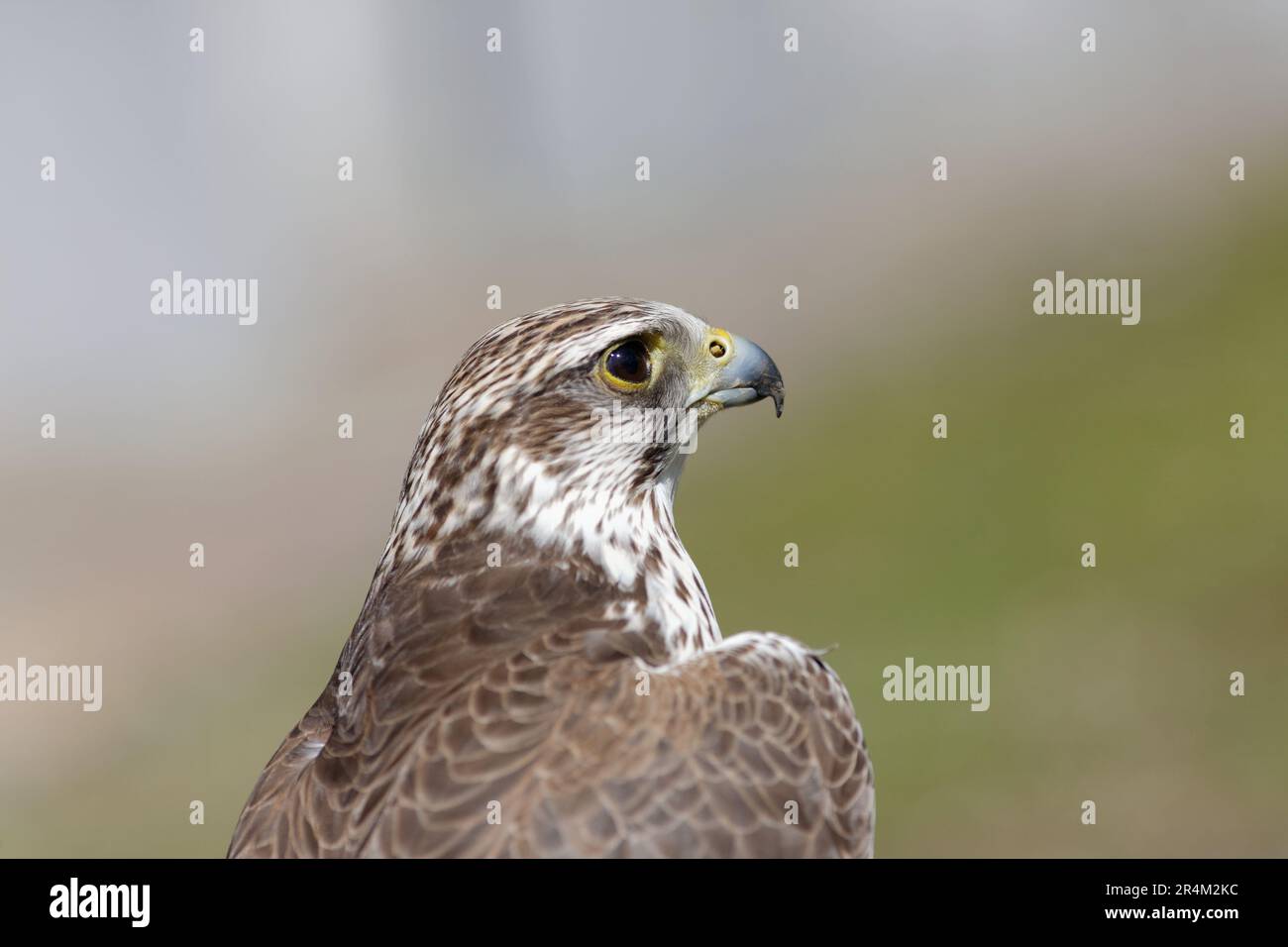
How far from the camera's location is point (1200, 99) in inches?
995

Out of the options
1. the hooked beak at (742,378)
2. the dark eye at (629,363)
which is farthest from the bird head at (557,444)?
the hooked beak at (742,378)

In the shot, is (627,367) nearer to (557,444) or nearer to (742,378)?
(557,444)

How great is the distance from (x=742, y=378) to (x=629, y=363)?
1.31ft

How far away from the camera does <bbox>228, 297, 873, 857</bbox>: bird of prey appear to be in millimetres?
2736

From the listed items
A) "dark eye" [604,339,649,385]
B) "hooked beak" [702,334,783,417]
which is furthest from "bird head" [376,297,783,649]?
"hooked beak" [702,334,783,417]

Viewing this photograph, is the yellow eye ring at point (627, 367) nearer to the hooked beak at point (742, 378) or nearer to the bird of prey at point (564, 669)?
the bird of prey at point (564, 669)

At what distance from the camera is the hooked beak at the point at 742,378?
12.4 ft

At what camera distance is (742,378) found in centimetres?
377

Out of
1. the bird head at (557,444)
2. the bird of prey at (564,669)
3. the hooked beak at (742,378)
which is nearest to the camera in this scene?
the bird of prey at (564,669)

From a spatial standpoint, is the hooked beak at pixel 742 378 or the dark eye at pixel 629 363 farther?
the hooked beak at pixel 742 378

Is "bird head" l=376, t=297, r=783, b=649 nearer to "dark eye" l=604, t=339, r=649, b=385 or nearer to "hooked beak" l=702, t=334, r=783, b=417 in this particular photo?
"dark eye" l=604, t=339, r=649, b=385

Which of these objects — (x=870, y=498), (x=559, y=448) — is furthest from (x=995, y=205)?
(x=559, y=448)

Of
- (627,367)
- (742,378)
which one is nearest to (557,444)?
(627,367)
